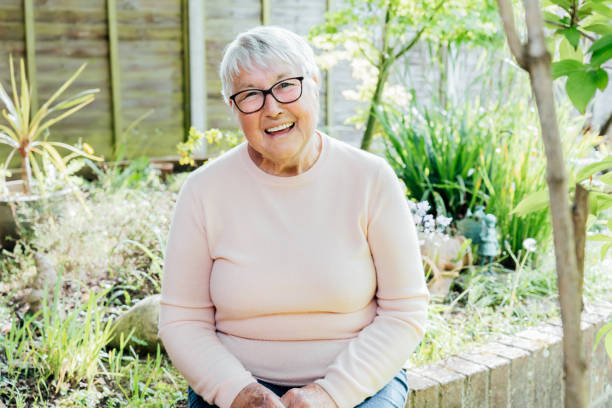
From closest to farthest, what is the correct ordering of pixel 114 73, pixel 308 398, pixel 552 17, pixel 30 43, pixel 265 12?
1. pixel 552 17
2. pixel 308 398
3. pixel 30 43
4. pixel 114 73
5. pixel 265 12

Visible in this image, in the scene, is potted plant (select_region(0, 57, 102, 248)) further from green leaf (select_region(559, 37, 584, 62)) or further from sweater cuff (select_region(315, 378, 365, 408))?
green leaf (select_region(559, 37, 584, 62))

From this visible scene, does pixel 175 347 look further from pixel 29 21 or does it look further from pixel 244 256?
pixel 29 21

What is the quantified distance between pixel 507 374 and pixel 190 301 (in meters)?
1.17

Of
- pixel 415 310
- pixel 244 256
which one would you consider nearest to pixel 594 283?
pixel 415 310

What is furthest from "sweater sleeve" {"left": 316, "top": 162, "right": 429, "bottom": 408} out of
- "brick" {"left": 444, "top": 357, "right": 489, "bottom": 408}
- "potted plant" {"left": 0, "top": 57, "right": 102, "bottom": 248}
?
"potted plant" {"left": 0, "top": 57, "right": 102, "bottom": 248}

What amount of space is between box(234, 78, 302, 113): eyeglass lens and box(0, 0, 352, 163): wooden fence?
12.2 ft

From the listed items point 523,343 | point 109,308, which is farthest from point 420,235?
point 109,308

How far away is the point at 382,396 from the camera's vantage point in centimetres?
164

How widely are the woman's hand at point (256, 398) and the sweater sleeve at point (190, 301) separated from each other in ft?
0.25

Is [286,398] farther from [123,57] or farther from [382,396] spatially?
[123,57]

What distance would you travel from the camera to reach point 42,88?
5629 millimetres

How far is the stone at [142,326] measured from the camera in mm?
2486

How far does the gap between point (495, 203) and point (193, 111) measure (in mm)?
3770

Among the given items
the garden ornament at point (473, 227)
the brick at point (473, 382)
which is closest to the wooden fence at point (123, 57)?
the garden ornament at point (473, 227)
